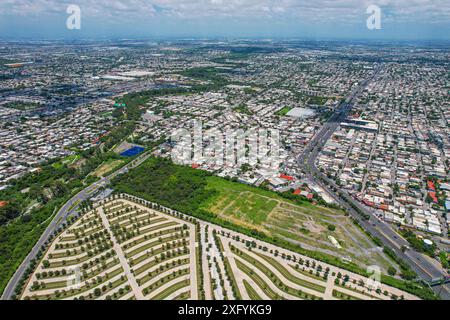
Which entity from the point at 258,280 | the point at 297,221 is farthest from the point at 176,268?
the point at 297,221

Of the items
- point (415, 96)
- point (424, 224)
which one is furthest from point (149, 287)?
point (415, 96)

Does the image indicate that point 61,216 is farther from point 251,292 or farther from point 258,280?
point 258,280

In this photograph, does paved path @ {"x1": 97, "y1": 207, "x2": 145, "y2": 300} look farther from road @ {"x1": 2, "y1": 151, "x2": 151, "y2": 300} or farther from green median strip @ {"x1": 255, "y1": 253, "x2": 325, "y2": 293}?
green median strip @ {"x1": 255, "y1": 253, "x2": 325, "y2": 293}

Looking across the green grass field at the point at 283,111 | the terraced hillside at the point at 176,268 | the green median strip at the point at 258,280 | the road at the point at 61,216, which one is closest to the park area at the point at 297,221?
the terraced hillside at the point at 176,268

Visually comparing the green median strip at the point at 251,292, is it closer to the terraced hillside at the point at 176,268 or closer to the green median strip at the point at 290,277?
the terraced hillside at the point at 176,268

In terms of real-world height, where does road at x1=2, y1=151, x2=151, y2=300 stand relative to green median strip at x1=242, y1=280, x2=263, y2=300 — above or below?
above

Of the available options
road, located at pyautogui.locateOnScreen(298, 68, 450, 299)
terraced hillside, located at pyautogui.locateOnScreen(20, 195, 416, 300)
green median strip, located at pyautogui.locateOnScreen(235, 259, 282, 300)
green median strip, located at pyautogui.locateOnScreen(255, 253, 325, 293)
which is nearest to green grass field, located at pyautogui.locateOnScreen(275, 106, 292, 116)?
road, located at pyautogui.locateOnScreen(298, 68, 450, 299)
